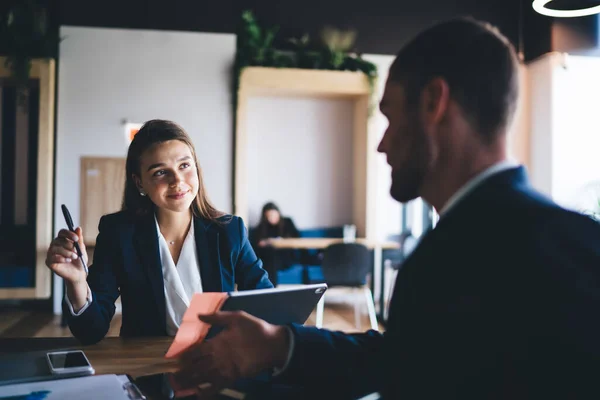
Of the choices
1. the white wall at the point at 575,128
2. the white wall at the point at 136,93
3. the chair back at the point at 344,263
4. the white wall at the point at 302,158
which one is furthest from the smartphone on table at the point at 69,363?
the white wall at the point at 575,128

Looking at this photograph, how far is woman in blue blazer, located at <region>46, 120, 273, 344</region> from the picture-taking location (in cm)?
178

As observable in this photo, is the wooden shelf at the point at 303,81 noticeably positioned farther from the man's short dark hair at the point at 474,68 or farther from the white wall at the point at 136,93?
the man's short dark hair at the point at 474,68

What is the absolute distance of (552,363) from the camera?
0.70 metres

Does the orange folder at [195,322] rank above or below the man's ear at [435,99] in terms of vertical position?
below

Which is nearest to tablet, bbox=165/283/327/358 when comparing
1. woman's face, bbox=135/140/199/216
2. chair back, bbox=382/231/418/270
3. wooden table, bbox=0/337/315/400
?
wooden table, bbox=0/337/315/400

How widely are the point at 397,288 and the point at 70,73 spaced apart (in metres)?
6.17

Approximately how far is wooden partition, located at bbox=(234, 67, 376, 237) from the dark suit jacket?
5600 mm

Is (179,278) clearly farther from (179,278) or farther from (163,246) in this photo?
(163,246)

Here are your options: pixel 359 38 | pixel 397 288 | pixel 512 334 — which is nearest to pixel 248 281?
pixel 397 288

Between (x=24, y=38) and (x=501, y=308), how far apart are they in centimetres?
614

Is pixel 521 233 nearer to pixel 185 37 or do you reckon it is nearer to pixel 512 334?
pixel 512 334

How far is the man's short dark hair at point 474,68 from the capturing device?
34.3 inches

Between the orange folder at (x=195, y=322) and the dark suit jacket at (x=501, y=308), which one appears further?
the orange folder at (x=195, y=322)

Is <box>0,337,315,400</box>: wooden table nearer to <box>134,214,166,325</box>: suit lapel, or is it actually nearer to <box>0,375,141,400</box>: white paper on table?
<box>0,375,141,400</box>: white paper on table
